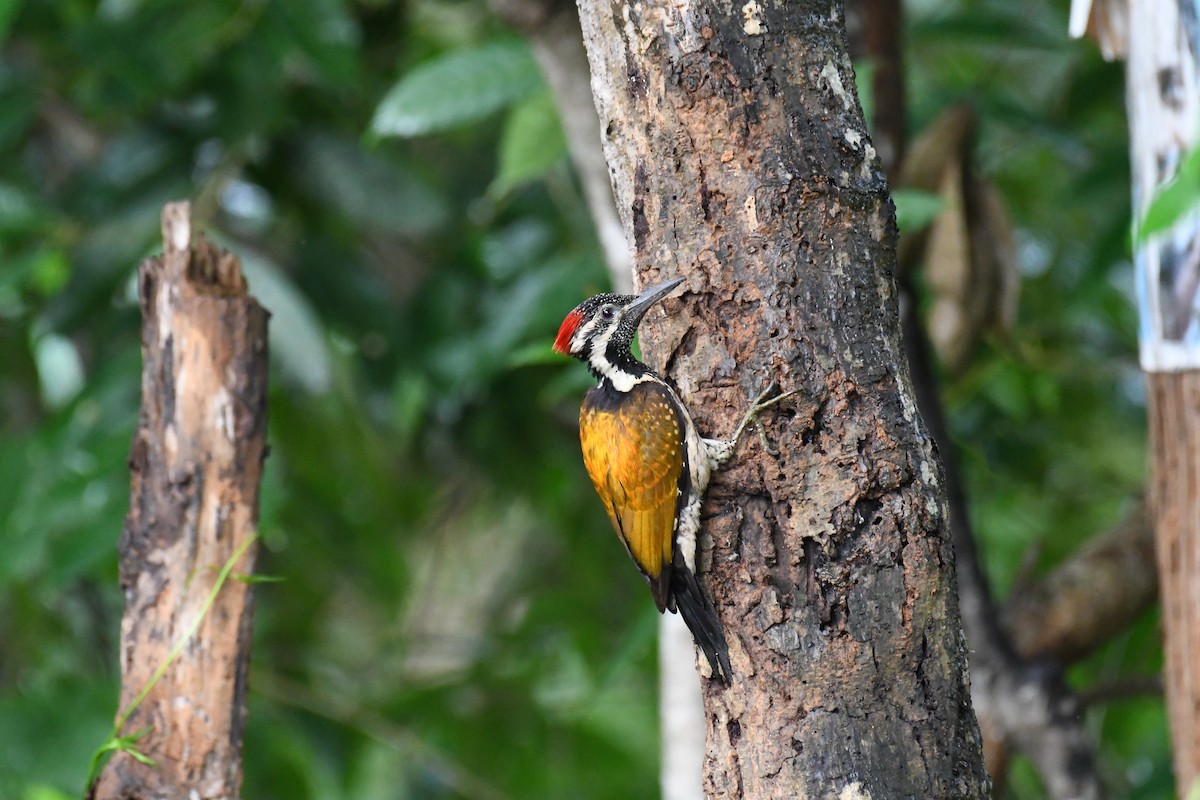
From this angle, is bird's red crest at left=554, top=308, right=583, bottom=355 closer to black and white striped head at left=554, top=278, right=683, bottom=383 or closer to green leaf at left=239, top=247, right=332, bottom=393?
black and white striped head at left=554, top=278, right=683, bottom=383

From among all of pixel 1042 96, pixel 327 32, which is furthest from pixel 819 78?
pixel 1042 96

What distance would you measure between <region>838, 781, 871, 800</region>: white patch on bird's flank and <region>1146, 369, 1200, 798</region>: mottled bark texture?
1.47m

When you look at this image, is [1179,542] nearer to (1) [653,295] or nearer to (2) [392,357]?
(1) [653,295]

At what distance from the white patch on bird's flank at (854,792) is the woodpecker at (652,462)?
0.23 metres

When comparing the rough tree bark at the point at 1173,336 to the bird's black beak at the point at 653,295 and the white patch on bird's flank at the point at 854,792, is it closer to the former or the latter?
the bird's black beak at the point at 653,295

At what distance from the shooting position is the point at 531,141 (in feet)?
11.2

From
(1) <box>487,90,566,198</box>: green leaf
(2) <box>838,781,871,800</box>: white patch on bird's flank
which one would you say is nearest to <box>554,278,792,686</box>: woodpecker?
(2) <box>838,781,871,800</box>: white patch on bird's flank

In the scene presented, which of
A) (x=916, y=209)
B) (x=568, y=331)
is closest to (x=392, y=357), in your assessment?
(x=568, y=331)

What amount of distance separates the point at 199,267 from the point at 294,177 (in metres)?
1.94

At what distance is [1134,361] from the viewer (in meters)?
4.31

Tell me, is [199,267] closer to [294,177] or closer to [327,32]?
[327,32]

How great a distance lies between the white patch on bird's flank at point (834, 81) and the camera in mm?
1760

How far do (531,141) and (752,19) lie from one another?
1.72 meters

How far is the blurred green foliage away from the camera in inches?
137
